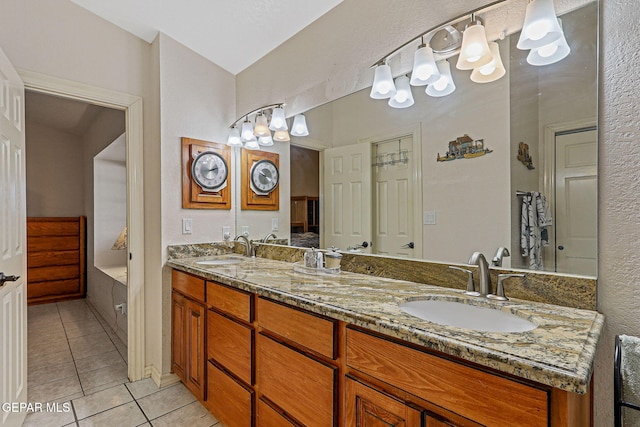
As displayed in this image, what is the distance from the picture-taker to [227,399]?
1634mm

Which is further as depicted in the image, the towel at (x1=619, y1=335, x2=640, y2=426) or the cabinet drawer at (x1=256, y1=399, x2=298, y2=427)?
the cabinet drawer at (x1=256, y1=399, x2=298, y2=427)

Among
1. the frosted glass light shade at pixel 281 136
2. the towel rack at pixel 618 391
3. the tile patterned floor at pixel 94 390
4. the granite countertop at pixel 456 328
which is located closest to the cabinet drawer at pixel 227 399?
the tile patterned floor at pixel 94 390

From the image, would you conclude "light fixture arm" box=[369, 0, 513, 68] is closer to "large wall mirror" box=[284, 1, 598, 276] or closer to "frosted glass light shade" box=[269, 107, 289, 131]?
"large wall mirror" box=[284, 1, 598, 276]

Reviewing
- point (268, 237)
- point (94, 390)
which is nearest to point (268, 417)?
point (268, 237)

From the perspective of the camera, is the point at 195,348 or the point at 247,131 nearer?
the point at 195,348

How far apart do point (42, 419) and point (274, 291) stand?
1.74 metres

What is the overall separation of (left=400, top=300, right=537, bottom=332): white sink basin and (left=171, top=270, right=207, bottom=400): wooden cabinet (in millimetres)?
1274

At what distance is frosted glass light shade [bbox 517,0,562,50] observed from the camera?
108 centimetres

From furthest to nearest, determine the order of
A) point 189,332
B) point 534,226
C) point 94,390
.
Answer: point 94,390
point 189,332
point 534,226

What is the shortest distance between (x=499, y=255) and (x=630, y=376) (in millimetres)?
503

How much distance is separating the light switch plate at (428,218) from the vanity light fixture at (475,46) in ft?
2.18

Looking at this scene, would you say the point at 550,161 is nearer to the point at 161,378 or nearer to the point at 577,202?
the point at 577,202

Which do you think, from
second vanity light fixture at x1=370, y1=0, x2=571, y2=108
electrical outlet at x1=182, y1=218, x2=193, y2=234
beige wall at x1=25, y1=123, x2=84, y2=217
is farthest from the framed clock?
beige wall at x1=25, y1=123, x2=84, y2=217

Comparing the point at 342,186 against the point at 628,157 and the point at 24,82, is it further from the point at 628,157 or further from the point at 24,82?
the point at 24,82
